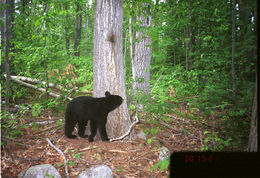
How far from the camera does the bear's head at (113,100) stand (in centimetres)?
386

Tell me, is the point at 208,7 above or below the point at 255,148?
above

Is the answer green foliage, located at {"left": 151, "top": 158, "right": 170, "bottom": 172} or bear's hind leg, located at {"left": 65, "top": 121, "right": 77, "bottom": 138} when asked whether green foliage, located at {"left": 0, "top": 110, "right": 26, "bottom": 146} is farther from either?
green foliage, located at {"left": 151, "top": 158, "right": 170, "bottom": 172}

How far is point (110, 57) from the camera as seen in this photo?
399 centimetres

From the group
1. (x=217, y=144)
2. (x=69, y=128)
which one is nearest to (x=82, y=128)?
(x=69, y=128)

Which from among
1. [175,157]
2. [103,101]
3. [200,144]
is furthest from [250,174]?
[103,101]

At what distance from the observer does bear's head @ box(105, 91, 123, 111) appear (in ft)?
12.7

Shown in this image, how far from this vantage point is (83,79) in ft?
20.6

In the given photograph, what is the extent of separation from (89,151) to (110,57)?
86.2 inches

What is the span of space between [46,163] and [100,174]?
110 centimetres

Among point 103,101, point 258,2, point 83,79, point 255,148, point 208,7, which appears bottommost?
point 255,148

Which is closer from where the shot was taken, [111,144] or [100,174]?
[100,174]

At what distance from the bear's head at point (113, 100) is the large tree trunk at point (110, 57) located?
22cm

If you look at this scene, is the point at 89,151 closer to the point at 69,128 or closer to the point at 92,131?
the point at 92,131

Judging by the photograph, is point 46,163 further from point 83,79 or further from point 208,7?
point 208,7
